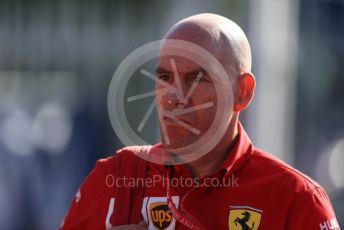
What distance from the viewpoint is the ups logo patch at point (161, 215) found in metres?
3.39

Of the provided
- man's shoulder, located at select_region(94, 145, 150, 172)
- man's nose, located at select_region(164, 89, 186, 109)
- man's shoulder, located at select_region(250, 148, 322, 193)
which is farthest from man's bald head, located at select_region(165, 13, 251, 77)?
man's shoulder, located at select_region(94, 145, 150, 172)

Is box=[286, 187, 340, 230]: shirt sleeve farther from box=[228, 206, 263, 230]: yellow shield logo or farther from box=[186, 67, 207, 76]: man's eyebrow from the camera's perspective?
box=[186, 67, 207, 76]: man's eyebrow

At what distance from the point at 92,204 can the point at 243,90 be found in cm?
76

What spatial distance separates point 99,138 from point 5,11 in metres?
1.20

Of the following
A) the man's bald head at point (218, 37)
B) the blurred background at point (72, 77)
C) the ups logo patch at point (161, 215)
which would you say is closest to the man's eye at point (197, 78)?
the man's bald head at point (218, 37)

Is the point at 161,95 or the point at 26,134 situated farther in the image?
the point at 26,134

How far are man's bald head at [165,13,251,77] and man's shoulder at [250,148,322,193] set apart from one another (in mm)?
355

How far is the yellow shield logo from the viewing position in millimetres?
3289

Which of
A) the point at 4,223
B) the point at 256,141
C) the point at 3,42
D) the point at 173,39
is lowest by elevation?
the point at 4,223

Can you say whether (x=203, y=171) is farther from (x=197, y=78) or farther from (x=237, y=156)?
(x=197, y=78)

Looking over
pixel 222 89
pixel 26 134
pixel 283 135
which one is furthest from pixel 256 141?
→ pixel 222 89

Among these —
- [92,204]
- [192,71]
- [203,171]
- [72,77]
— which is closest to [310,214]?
[203,171]

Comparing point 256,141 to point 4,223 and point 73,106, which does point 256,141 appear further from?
point 4,223

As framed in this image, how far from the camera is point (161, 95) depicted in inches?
133
